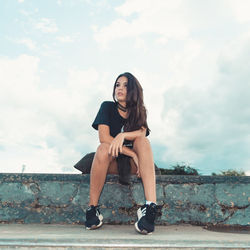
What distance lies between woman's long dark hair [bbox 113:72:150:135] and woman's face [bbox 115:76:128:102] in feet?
0.10

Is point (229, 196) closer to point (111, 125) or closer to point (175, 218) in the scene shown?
point (175, 218)

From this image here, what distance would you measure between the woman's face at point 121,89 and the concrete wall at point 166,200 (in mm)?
→ 702

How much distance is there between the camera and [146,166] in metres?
2.08

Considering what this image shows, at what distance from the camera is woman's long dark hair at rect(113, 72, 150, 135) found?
7.90 feet

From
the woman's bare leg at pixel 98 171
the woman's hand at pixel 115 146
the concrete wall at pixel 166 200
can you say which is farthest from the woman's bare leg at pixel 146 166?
the concrete wall at pixel 166 200

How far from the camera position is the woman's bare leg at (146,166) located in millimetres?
2021

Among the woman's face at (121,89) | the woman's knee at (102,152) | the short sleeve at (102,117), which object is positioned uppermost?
the woman's face at (121,89)

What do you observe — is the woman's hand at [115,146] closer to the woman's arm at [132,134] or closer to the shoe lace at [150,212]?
the woman's arm at [132,134]

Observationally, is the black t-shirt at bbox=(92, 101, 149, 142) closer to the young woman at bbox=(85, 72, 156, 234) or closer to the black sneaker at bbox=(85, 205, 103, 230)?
the young woman at bbox=(85, 72, 156, 234)

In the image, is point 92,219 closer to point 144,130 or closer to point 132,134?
point 132,134

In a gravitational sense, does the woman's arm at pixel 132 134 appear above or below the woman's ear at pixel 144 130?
below

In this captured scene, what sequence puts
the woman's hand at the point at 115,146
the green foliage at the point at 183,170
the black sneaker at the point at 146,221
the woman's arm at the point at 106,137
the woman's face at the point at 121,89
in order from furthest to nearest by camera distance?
the green foliage at the point at 183,170, the woman's face at the point at 121,89, the woman's arm at the point at 106,137, the woman's hand at the point at 115,146, the black sneaker at the point at 146,221

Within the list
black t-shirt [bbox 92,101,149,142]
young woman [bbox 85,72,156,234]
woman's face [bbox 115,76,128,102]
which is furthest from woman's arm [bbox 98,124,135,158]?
woman's face [bbox 115,76,128,102]

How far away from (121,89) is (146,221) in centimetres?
110
